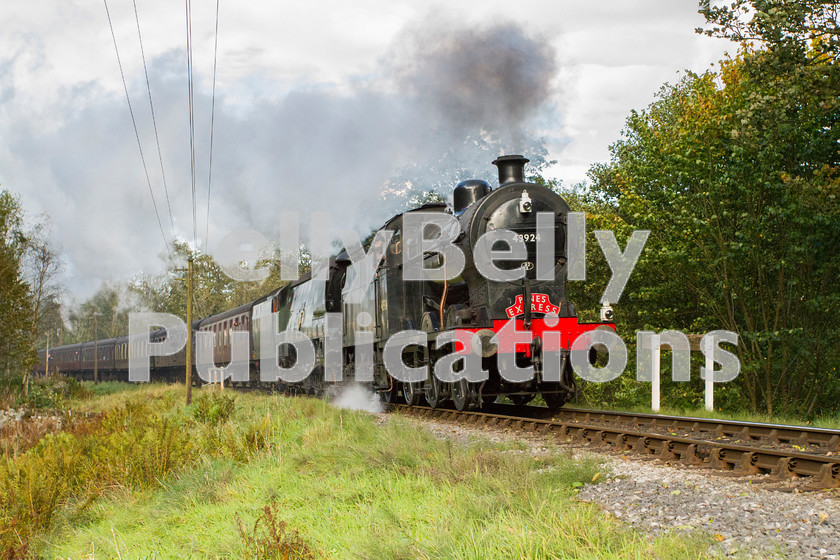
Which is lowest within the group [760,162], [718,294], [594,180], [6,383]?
[6,383]

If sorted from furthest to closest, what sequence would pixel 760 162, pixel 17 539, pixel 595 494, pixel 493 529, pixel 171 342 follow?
pixel 171 342, pixel 760 162, pixel 17 539, pixel 595 494, pixel 493 529

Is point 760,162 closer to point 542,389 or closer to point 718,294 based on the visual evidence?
point 718,294

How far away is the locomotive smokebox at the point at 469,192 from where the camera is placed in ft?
40.4

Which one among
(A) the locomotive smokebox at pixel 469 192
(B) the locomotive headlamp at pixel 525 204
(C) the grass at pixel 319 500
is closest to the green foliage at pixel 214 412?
(C) the grass at pixel 319 500

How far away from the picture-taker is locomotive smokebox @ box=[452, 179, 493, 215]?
40.4 ft

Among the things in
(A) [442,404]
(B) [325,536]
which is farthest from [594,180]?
(B) [325,536]

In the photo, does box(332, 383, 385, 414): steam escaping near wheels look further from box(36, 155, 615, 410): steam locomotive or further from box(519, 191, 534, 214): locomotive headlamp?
box(519, 191, 534, 214): locomotive headlamp

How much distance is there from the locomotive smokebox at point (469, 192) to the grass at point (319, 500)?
4120 millimetres

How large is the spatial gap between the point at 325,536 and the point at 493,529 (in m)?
1.34

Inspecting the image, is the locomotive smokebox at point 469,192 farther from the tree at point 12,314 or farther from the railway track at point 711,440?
the tree at point 12,314

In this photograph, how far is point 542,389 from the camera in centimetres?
1117

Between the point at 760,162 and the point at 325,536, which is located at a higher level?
the point at 760,162

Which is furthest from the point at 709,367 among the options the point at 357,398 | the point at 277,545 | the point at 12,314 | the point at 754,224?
the point at 12,314

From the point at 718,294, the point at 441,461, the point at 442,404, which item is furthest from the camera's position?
the point at 718,294
